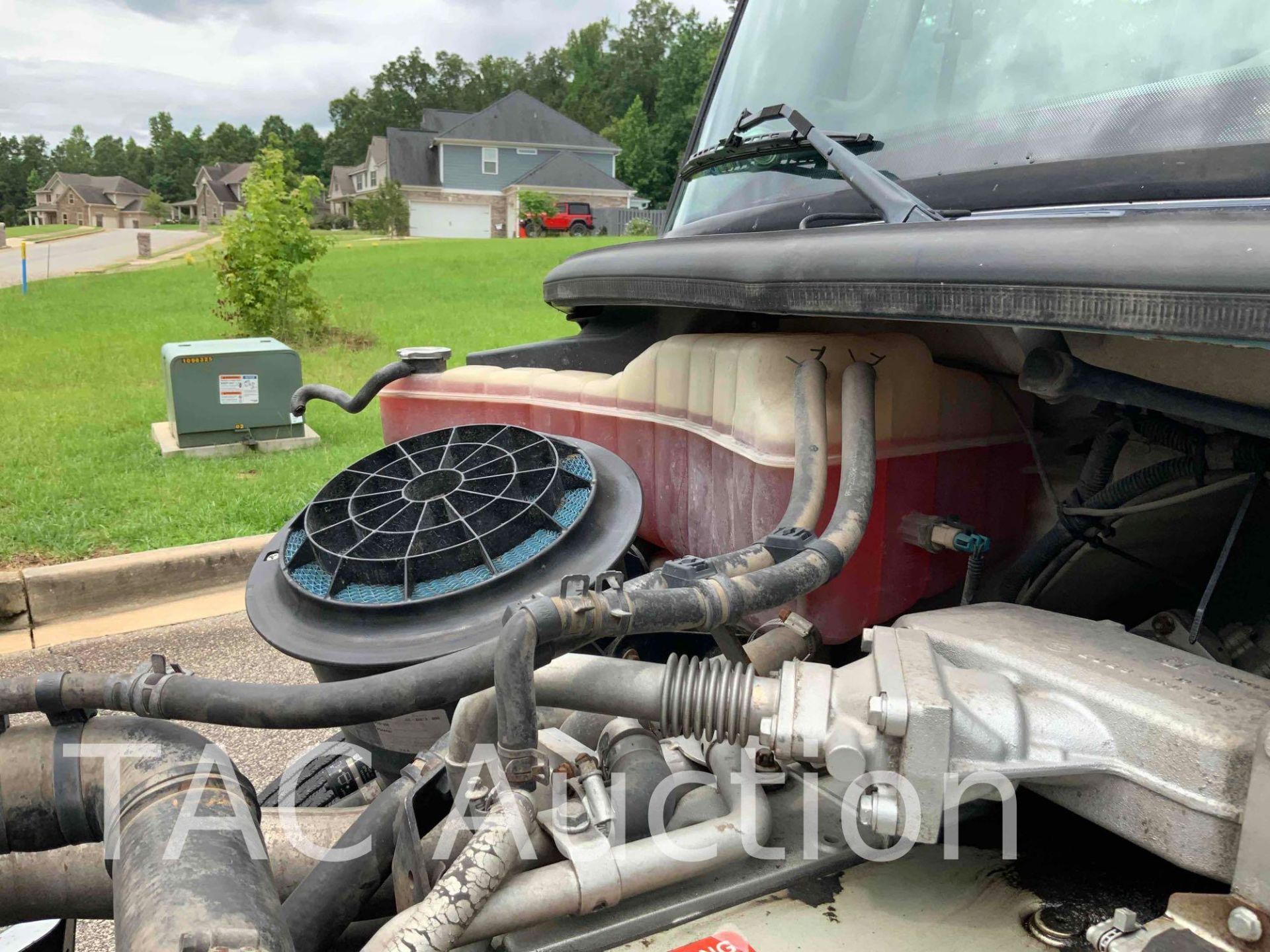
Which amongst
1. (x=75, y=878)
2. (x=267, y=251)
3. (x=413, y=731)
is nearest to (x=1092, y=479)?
(x=413, y=731)

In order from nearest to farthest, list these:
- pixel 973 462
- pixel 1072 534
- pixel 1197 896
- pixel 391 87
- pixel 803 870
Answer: pixel 1197 896 → pixel 803 870 → pixel 1072 534 → pixel 973 462 → pixel 391 87

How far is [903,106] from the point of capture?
177 cm

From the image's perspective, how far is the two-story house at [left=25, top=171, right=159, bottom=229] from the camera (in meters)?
79.1

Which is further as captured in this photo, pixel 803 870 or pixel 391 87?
pixel 391 87

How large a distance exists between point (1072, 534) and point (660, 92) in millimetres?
66128

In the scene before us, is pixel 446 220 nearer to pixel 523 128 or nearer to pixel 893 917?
pixel 523 128

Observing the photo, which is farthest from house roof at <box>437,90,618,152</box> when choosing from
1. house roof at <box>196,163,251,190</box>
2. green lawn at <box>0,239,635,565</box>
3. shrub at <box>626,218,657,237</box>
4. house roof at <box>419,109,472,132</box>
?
house roof at <box>196,163,251,190</box>

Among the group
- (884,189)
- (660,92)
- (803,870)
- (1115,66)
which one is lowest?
(803,870)

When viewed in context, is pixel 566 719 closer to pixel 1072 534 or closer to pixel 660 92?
pixel 1072 534

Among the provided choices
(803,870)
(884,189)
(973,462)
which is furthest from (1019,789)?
(884,189)

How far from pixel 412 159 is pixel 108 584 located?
54784 millimetres

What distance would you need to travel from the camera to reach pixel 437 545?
156 centimetres

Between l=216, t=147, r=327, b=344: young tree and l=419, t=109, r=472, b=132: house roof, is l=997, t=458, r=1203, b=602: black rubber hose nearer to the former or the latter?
l=216, t=147, r=327, b=344: young tree

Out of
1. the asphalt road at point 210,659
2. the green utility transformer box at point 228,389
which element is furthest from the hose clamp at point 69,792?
the green utility transformer box at point 228,389
